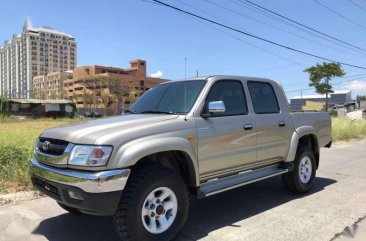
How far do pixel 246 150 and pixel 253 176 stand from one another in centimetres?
42

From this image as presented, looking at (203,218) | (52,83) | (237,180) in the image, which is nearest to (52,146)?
(203,218)

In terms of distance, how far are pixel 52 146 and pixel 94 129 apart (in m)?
0.55

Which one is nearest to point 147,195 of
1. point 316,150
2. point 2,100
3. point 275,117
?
point 275,117

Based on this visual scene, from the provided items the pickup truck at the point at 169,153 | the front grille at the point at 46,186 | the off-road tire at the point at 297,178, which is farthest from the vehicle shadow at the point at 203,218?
the front grille at the point at 46,186

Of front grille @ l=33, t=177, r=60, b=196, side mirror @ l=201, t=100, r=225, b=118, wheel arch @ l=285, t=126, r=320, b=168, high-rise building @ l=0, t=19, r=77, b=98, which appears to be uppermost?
high-rise building @ l=0, t=19, r=77, b=98

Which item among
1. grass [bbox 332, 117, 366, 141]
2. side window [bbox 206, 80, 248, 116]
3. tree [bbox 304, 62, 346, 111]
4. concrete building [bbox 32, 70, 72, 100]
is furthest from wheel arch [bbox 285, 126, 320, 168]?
concrete building [bbox 32, 70, 72, 100]

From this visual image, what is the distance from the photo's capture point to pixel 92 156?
4.00 metres

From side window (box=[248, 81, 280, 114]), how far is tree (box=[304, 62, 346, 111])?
A: 3878 cm

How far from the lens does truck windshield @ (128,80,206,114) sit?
5.16 m

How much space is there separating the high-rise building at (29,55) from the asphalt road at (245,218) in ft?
393

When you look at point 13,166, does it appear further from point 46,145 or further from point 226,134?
point 226,134

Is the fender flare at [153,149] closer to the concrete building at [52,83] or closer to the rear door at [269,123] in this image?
the rear door at [269,123]

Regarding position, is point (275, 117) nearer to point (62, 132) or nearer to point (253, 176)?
point (253, 176)

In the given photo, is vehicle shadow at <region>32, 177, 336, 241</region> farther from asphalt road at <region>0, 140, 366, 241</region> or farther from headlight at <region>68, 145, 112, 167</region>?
headlight at <region>68, 145, 112, 167</region>
